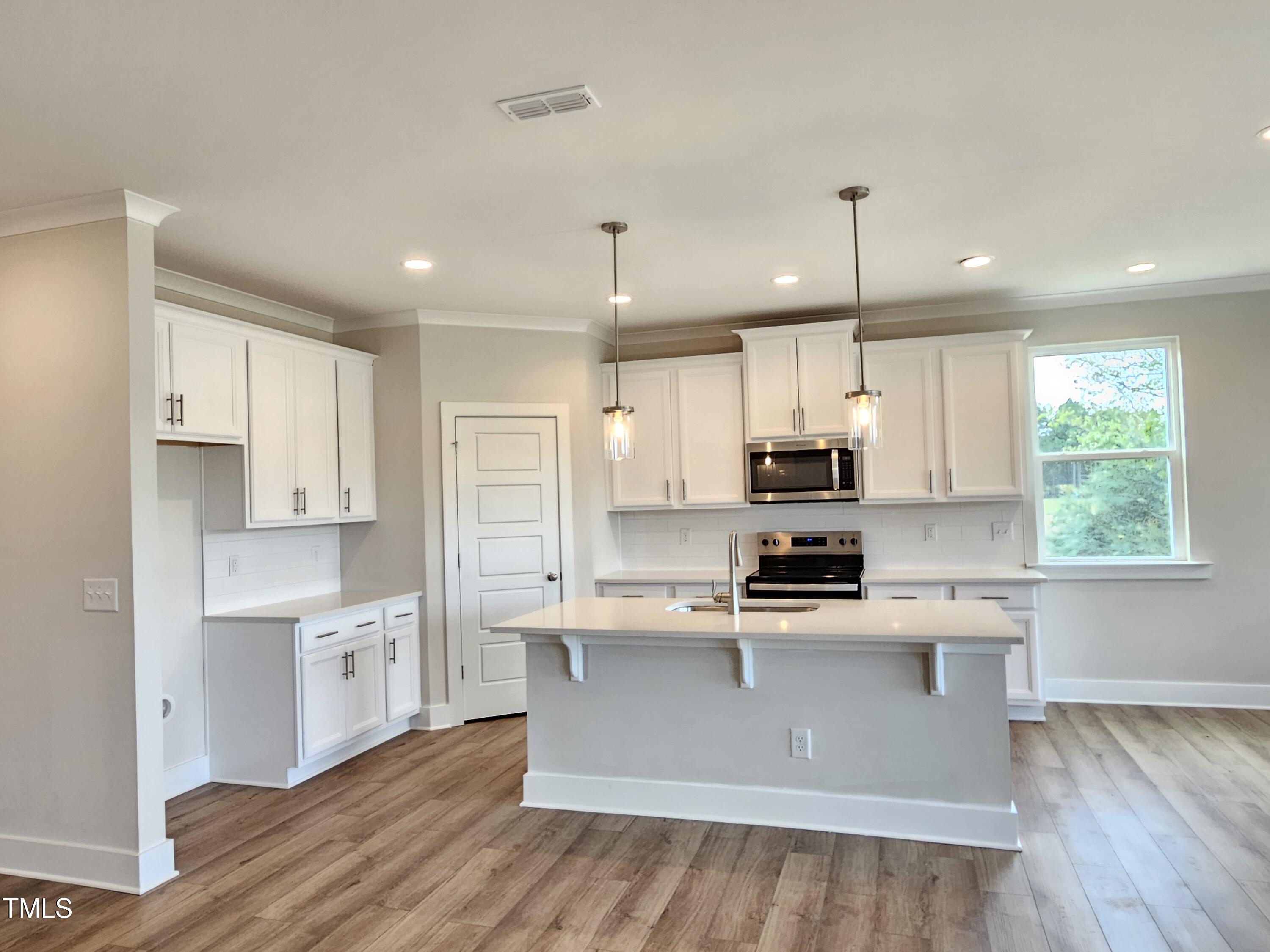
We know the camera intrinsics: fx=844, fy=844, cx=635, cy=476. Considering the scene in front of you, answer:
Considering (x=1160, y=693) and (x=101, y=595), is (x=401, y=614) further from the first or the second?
(x=1160, y=693)

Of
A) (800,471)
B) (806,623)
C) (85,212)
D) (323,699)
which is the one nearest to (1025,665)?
(800,471)

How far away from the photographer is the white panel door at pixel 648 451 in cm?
566

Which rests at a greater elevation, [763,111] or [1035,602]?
[763,111]

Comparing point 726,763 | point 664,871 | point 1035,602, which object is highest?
point 1035,602

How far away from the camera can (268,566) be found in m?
4.68

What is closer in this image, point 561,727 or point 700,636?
point 700,636

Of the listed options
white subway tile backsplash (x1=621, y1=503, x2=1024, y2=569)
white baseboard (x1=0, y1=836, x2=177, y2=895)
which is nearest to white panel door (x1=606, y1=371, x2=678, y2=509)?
white subway tile backsplash (x1=621, y1=503, x2=1024, y2=569)

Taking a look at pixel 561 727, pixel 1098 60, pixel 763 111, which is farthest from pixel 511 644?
pixel 1098 60

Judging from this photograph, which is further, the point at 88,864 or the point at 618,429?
the point at 618,429

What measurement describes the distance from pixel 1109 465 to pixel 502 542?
380cm

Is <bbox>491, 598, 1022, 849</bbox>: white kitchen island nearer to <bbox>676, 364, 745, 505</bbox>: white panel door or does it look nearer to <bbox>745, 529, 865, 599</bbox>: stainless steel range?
<bbox>745, 529, 865, 599</bbox>: stainless steel range

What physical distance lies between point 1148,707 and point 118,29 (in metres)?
5.77

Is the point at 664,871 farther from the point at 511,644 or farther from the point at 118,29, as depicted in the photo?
the point at 118,29

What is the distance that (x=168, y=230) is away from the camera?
3.52 metres
